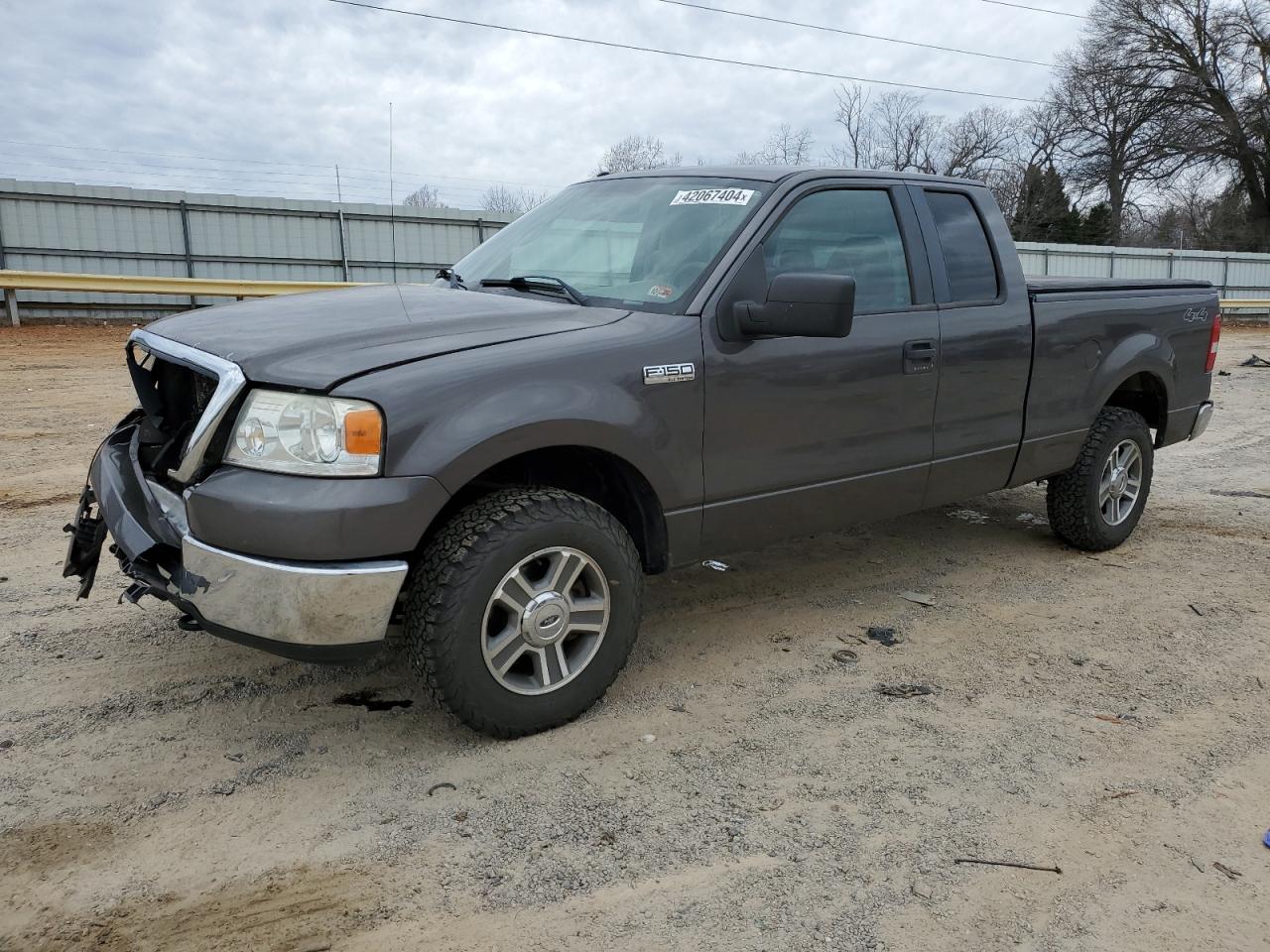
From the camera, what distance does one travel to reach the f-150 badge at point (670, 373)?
335 centimetres

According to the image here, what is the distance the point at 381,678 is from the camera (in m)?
3.69

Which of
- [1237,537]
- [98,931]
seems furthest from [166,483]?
[1237,537]

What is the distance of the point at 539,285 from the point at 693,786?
6.55 ft

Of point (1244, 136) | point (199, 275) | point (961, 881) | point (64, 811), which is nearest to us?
point (961, 881)

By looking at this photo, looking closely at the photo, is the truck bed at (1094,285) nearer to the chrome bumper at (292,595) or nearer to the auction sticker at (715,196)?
the auction sticker at (715,196)

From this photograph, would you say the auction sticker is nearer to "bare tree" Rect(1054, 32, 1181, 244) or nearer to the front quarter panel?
the front quarter panel

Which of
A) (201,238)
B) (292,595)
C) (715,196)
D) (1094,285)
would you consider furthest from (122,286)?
(292,595)

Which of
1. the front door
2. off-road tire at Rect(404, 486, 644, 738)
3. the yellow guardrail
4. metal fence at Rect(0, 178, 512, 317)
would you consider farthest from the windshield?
metal fence at Rect(0, 178, 512, 317)

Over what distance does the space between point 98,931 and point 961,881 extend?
2.12 m

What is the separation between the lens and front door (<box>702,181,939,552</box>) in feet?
11.9

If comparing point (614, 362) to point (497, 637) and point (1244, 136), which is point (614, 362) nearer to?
point (497, 637)

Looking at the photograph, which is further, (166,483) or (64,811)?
(166,483)

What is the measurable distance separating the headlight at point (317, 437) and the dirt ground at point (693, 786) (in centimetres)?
98

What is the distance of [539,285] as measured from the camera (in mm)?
3893
